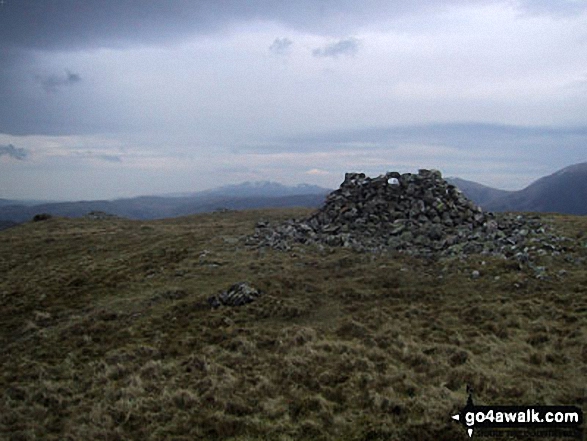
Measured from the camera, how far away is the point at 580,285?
65.7 ft

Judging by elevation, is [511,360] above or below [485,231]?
below

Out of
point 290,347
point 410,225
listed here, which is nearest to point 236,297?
point 290,347

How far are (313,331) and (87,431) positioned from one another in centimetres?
942

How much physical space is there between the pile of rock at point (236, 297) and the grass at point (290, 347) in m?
0.56

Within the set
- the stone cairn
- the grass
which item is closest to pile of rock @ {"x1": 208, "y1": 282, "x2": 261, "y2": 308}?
the grass

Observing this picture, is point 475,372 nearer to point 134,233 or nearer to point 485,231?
point 485,231

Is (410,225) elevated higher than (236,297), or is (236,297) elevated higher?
(410,225)

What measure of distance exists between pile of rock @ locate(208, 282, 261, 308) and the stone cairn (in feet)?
31.1

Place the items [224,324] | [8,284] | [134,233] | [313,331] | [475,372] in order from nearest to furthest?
[475,372] < [313,331] < [224,324] < [8,284] < [134,233]

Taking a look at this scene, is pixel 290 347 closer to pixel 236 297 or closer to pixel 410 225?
pixel 236 297

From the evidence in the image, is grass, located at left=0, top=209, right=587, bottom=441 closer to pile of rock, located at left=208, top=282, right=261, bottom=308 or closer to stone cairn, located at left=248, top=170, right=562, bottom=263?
pile of rock, located at left=208, top=282, right=261, bottom=308

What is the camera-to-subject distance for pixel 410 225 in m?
31.9

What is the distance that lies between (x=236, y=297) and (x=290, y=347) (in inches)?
246

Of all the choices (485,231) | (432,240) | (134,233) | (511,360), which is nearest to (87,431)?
(511,360)
